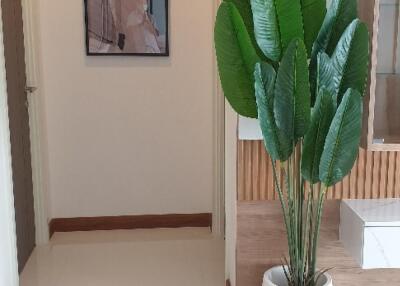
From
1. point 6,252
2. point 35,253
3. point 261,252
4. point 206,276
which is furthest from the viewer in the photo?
point 35,253

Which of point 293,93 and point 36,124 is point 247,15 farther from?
point 36,124

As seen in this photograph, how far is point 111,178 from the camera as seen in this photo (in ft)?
12.3

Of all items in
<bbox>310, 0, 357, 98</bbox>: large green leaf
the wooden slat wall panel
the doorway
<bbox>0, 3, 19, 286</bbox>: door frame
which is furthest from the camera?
the doorway

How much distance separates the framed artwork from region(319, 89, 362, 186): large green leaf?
7.00 ft

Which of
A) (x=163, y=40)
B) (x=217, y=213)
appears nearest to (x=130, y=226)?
(x=217, y=213)

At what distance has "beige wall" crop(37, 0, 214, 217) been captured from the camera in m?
3.56

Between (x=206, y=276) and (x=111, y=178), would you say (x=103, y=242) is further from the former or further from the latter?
(x=206, y=276)

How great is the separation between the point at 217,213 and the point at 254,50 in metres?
2.03

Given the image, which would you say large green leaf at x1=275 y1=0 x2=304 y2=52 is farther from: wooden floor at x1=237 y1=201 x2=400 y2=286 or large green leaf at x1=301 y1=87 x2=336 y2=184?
wooden floor at x1=237 y1=201 x2=400 y2=286

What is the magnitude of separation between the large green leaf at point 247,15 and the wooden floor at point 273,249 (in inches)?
26.0

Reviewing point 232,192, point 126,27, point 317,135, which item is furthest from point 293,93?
point 126,27

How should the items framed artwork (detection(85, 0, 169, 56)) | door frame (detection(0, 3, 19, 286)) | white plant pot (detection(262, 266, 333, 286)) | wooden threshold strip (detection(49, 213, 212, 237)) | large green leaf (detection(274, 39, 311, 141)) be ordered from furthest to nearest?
wooden threshold strip (detection(49, 213, 212, 237)) < framed artwork (detection(85, 0, 169, 56)) < door frame (detection(0, 3, 19, 286)) < white plant pot (detection(262, 266, 333, 286)) < large green leaf (detection(274, 39, 311, 141))

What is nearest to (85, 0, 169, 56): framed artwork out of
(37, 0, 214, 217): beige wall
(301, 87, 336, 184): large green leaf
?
(37, 0, 214, 217): beige wall

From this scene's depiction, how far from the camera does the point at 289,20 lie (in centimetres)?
163
